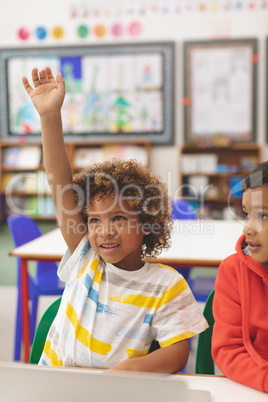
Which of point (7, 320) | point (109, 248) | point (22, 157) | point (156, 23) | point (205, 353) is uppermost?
point (156, 23)

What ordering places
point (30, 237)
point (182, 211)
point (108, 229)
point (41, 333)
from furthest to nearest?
point (182, 211) < point (30, 237) < point (41, 333) < point (108, 229)

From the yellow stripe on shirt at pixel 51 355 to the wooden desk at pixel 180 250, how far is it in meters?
0.64

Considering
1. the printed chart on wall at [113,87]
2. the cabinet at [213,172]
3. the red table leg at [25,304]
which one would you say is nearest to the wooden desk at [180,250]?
the red table leg at [25,304]

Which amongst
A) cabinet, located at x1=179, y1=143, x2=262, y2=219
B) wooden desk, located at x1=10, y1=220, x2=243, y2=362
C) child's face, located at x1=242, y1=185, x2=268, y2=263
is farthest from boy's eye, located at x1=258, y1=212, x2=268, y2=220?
cabinet, located at x1=179, y1=143, x2=262, y2=219

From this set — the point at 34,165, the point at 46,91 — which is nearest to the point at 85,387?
the point at 46,91

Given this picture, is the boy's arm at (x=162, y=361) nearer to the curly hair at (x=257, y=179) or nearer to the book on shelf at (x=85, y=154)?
the curly hair at (x=257, y=179)

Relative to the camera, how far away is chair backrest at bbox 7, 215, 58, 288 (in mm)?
2008

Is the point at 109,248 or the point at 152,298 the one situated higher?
the point at 109,248

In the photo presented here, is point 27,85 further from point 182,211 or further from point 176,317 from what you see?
point 182,211

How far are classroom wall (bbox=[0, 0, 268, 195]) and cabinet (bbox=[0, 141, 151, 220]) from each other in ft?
1.76

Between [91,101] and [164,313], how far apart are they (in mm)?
4404

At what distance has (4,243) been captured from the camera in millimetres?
4547

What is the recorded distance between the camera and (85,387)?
488mm

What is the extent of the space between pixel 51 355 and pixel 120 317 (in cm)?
19
